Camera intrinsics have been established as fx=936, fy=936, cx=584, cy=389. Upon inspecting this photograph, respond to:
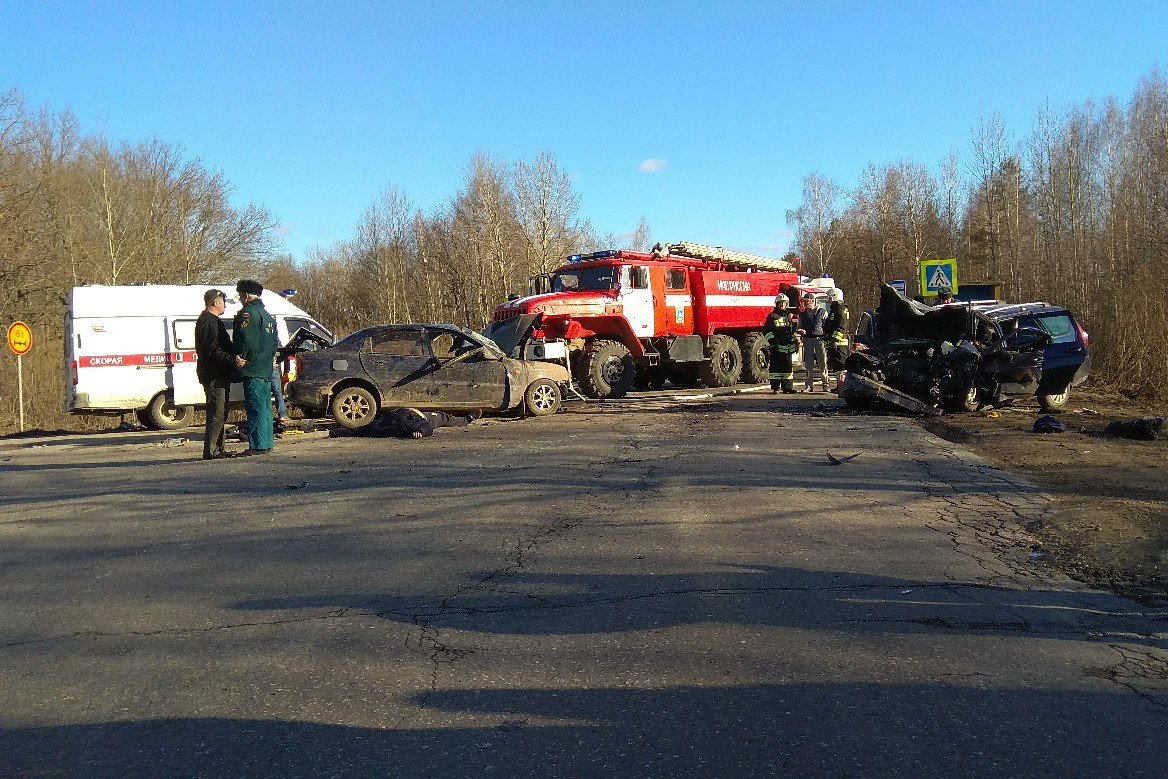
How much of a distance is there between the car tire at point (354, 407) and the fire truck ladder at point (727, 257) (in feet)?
32.7

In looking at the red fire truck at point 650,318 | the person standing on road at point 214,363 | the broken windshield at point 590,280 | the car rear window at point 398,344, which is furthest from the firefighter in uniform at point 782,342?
the person standing on road at point 214,363

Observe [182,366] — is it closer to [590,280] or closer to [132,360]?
[132,360]

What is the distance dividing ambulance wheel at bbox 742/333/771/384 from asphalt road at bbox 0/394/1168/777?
560 inches

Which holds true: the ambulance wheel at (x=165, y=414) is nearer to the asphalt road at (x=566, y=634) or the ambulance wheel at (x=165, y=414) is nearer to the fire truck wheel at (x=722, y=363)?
the asphalt road at (x=566, y=634)

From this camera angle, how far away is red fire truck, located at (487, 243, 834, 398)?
1853 cm

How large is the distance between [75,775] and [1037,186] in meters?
50.6

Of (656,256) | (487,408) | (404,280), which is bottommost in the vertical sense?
(487,408)

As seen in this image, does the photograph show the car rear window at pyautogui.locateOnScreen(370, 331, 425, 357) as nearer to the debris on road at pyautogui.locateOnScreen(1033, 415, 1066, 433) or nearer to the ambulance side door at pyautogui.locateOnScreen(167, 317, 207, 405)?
the ambulance side door at pyautogui.locateOnScreen(167, 317, 207, 405)

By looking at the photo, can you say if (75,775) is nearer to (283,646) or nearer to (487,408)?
(283,646)

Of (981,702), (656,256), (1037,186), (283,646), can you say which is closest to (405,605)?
(283,646)

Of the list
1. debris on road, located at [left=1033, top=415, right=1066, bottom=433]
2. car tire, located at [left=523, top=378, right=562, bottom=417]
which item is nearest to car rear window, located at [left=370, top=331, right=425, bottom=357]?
car tire, located at [left=523, top=378, right=562, bottom=417]

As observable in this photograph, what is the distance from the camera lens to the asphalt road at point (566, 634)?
3.44 meters

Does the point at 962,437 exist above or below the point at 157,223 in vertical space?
below

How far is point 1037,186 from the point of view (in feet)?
152
